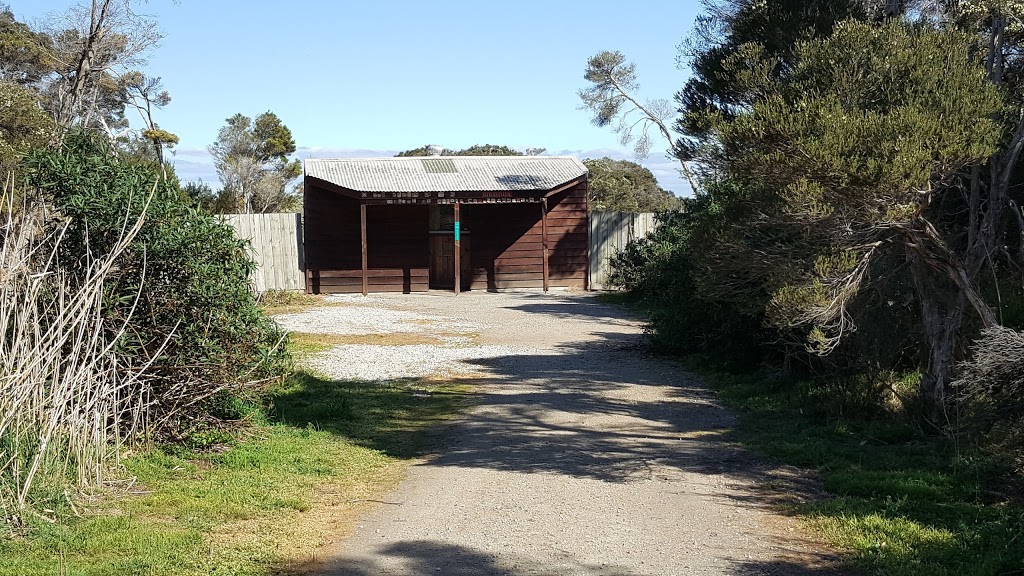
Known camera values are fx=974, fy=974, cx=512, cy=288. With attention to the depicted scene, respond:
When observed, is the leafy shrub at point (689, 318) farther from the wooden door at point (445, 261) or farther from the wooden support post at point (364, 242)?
the wooden door at point (445, 261)

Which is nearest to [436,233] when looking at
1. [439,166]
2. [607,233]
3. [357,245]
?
[439,166]

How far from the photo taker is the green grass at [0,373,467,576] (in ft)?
19.2

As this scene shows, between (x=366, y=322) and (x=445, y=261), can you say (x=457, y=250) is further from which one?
(x=366, y=322)

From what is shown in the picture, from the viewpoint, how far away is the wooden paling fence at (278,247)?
25.4 metres

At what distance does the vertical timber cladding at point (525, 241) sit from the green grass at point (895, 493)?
16.3m

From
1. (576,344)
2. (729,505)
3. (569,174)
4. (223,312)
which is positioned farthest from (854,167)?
(569,174)

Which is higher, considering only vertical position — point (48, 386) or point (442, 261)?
point (442, 261)

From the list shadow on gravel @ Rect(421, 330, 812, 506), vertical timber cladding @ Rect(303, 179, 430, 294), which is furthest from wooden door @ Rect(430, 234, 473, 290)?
shadow on gravel @ Rect(421, 330, 812, 506)

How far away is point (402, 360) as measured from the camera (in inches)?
582

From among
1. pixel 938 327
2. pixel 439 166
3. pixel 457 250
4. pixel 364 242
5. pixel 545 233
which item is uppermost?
pixel 439 166

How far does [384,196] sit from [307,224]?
7.97 feet

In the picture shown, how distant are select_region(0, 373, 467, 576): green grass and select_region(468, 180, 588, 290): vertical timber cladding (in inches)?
622

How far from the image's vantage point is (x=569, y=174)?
88.2 ft

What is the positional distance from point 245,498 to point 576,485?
Result: 8.46 feet
